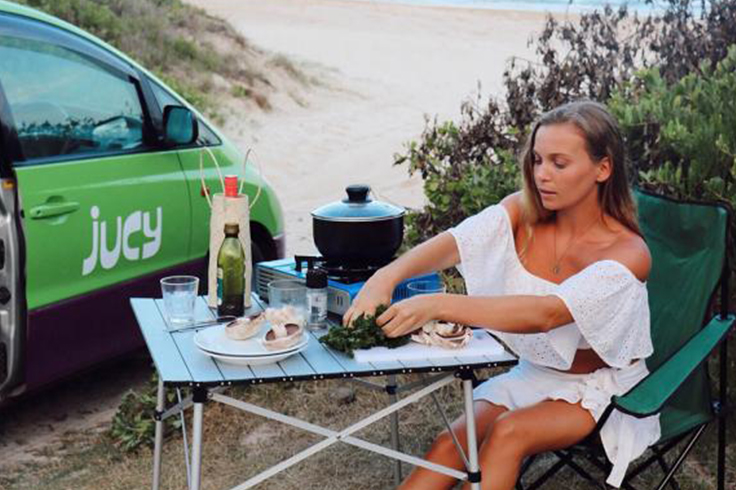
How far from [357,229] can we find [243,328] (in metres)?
0.47

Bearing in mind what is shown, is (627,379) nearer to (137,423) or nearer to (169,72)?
(137,423)

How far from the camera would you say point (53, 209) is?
12.7 ft

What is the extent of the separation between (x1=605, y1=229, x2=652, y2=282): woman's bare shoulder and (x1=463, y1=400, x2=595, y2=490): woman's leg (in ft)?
1.23

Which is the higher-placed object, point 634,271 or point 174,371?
point 634,271

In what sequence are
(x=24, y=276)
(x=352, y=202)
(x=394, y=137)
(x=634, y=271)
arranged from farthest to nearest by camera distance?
(x=394, y=137) < (x=24, y=276) < (x=352, y=202) < (x=634, y=271)

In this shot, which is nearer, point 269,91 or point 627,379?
point 627,379

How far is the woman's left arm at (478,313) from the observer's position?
263 cm

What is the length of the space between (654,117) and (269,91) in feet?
38.5

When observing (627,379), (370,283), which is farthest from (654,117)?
(370,283)

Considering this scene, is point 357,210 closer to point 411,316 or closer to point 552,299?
point 411,316

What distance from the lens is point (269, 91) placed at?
51.8ft

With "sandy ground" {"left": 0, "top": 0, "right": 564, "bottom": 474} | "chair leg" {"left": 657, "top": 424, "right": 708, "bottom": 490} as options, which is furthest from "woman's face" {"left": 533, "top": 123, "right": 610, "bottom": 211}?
"sandy ground" {"left": 0, "top": 0, "right": 564, "bottom": 474}

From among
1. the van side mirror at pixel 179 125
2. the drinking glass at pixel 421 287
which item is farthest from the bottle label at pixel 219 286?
the van side mirror at pixel 179 125

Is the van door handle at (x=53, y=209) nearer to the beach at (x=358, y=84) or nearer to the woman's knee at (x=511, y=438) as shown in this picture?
the woman's knee at (x=511, y=438)
